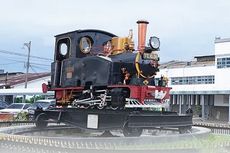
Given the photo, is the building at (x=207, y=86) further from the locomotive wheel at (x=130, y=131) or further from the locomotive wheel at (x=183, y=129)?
the locomotive wheel at (x=130, y=131)

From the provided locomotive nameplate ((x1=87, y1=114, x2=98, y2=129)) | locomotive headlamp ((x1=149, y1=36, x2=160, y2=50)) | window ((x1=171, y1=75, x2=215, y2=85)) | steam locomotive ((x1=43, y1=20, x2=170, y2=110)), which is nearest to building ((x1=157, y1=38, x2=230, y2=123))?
window ((x1=171, y1=75, x2=215, y2=85))

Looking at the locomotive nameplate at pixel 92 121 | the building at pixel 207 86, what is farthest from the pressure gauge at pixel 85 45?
the building at pixel 207 86

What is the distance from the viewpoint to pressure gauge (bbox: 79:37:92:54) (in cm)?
1121

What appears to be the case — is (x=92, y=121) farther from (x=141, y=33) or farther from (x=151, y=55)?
(x=141, y=33)

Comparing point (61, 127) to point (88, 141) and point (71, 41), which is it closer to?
point (71, 41)

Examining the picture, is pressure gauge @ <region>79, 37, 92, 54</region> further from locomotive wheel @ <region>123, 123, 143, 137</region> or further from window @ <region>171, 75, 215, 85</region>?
window @ <region>171, 75, 215, 85</region>

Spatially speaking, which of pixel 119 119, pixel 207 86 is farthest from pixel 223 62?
pixel 119 119

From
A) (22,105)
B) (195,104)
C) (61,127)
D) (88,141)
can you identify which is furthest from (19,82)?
(88,141)

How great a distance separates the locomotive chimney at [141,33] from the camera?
10383 mm

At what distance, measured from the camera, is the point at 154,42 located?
34.0ft

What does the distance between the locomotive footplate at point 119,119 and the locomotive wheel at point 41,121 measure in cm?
37

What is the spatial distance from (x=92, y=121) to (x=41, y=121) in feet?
7.52

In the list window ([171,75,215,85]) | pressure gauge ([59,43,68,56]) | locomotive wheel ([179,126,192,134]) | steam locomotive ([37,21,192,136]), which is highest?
window ([171,75,215,85])

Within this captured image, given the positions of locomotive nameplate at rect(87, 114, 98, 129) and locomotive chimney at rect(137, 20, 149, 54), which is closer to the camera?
locomotive nameplate at rect(87, 114, 98, 129)
